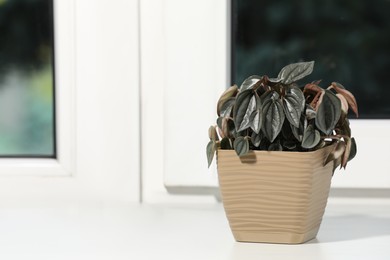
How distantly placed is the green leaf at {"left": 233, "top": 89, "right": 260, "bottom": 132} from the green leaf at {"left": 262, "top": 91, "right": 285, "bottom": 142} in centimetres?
1

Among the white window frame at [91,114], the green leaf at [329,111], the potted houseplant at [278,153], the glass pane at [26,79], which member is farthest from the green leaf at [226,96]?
Answer: the glass pane at [26,79]

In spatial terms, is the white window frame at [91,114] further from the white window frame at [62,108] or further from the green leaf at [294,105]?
the green leaf at [294,105]

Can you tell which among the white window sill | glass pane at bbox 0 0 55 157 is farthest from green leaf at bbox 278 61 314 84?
glass pane at bbox 0 0 55 157

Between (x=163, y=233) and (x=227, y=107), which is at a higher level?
(x=227, y=107)

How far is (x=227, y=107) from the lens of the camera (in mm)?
833

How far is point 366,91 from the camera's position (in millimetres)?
1144

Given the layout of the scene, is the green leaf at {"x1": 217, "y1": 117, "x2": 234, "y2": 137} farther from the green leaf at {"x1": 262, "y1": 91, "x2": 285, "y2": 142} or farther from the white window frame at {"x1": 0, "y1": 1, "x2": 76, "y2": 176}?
the white window frame at {"x1": 0, "y1": 1, "x2": 76, "y2": 176}

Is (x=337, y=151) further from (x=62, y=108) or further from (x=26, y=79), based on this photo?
(x=26, y=79)

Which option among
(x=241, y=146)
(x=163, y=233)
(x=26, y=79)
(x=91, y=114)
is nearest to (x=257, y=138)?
(x=241, y=146)

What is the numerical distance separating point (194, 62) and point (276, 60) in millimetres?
138

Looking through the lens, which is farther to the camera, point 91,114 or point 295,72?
point 91,114

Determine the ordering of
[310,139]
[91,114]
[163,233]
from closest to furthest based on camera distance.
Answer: [310,139] → [163,233] → [91,114]

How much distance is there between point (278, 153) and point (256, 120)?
1.6 inches

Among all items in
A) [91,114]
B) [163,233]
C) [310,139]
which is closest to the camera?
[310,139]
